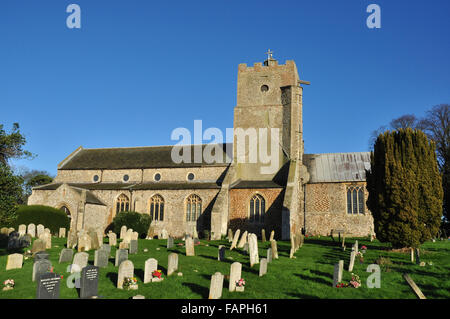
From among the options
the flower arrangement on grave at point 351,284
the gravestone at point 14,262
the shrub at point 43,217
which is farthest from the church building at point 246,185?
the gravestone at point 14,262

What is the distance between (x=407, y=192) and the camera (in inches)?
663

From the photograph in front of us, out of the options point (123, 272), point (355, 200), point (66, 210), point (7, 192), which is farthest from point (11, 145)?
point (355, 200)

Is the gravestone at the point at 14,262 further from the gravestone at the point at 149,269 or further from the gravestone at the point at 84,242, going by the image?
the gravestone at the point at 149,269

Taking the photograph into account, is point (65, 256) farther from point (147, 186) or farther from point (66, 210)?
point (147, 186)

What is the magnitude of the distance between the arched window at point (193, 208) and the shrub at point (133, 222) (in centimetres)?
348

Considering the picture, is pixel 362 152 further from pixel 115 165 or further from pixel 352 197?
pixel 115 165

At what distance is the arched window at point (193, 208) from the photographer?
28.9 metres

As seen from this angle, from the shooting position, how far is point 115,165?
34.2 metres

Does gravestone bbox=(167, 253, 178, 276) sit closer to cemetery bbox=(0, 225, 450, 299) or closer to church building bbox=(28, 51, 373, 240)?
cemetery bbox=(0, 225, 450, 299)

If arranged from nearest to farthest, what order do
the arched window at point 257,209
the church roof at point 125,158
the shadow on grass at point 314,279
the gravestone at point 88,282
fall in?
the gravestone at point 88,282 < the shadow on grass at point 314,279 < the arched window at point 257,209 < the church roof at point 125,158

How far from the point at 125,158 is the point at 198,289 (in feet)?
88.0

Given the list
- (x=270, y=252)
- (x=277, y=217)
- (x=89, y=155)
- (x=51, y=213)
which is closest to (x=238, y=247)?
(x=270, y=252)

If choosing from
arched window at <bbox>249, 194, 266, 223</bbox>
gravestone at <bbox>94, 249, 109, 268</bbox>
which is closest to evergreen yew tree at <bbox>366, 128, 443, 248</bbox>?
arched window at <bbox>249, 194, 266, 223</bbox>

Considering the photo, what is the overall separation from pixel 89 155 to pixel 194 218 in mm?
15251
